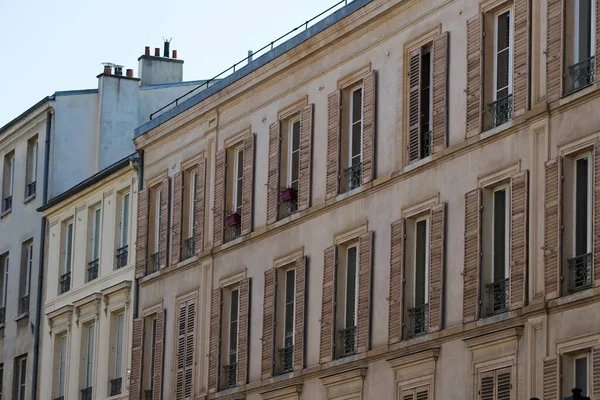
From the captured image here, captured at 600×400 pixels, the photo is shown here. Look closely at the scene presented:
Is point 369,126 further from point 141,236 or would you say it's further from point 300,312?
point 141,236

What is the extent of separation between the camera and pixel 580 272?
100 feet

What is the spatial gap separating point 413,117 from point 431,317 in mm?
3986

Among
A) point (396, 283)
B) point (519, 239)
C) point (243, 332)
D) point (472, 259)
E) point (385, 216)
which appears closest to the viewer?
point (519, 239)

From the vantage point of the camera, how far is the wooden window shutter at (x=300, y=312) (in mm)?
38906

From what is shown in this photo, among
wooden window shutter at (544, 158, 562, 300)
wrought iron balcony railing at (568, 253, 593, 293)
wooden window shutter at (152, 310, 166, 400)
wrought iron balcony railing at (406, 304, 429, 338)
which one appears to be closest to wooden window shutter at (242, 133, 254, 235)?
wooden window shutter at (152, 310, 166, 400)

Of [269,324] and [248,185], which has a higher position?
[248,185]

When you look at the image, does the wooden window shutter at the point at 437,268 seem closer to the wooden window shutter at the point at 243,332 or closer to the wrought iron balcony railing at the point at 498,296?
the wrought iron balcony railing at the point at 498,296

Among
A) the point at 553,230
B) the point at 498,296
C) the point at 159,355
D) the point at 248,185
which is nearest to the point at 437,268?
the point at 498,296

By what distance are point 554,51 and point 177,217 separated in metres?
15.8

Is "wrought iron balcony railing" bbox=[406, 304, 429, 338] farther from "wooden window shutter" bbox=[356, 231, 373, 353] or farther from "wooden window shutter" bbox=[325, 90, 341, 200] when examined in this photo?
"wooden window shutter" bbox=[325, 90, 341, 200]

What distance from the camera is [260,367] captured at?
40.7 m

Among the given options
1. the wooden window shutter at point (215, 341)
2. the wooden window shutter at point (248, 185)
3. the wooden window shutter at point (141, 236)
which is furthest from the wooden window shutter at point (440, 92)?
the wooden window shutter at point (141, 236)

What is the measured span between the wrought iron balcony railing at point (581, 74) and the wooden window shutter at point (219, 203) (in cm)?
1361

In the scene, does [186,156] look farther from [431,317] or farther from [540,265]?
[540,265]
